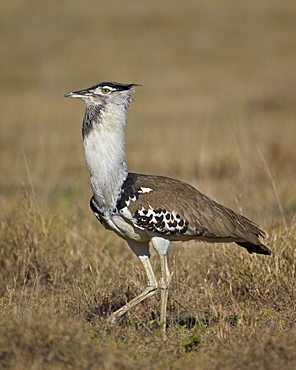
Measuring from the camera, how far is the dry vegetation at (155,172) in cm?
271

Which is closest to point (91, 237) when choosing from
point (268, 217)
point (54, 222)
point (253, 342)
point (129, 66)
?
point (54, 222)

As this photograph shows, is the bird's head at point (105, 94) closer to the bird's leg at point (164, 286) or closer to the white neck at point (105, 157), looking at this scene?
the white neck at point (105, 157)

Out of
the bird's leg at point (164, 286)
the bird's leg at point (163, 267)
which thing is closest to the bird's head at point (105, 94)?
the bird's leg at point (163, 267)

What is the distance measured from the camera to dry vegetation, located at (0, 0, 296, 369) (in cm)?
271

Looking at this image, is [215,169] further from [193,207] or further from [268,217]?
[193,207]

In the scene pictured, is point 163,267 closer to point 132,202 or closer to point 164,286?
point 164,286

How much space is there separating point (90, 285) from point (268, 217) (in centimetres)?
153

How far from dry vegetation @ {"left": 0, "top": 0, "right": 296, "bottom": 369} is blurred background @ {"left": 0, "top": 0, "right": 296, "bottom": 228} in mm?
47

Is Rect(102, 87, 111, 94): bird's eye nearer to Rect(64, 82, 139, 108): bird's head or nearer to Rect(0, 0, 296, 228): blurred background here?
Rect(64, 82, 139, 108): bird's head

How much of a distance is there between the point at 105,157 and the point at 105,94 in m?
0.35

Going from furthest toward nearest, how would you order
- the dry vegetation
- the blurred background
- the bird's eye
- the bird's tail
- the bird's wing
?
the blurred background < the bird's tail < the bird's eye < the bird's wing < the dry vegetation

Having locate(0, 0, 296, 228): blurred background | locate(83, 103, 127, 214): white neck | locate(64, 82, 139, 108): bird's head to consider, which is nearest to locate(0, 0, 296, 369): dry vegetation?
locate(0, 0, 296, 228): blurred background

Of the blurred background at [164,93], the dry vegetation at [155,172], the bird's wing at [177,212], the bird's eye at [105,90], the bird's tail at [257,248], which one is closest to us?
the dry vegetation at [155,172]

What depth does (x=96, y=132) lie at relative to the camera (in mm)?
3150
